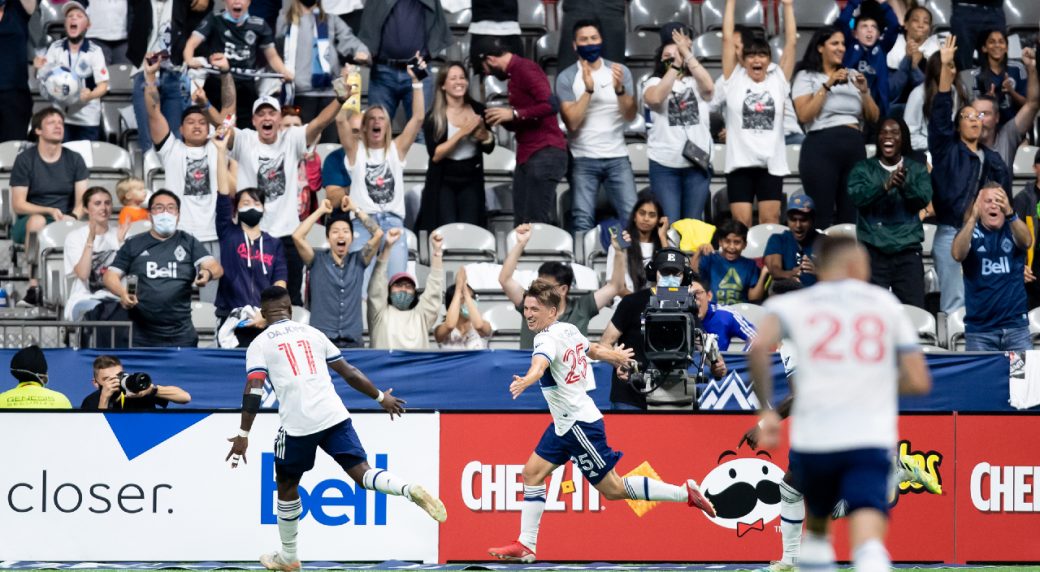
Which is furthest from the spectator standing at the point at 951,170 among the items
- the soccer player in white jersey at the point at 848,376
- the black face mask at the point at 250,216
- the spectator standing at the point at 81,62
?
the soccer player in white jersey at the point at 848,376

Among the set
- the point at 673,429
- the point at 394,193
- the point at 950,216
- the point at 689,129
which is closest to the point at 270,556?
the point at 673,429

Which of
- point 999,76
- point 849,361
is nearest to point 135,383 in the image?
point 849,361

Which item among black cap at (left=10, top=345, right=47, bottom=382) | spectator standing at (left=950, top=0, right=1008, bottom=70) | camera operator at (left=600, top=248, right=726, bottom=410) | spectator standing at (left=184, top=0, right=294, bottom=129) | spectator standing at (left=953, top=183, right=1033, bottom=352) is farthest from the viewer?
spectator standing at (left=950, top=0, right=1008, bottom=70)

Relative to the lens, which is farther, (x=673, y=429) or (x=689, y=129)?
(x=689, y=129)

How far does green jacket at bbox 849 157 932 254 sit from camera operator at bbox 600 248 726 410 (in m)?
3.03

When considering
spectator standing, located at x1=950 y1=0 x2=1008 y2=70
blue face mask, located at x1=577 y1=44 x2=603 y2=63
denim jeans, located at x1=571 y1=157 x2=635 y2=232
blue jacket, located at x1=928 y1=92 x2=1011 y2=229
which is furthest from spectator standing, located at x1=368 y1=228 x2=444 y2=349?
spectator standing, located at x1=950 y1=0 x2=1008 y2=70

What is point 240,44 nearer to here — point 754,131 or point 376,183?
point 376,183

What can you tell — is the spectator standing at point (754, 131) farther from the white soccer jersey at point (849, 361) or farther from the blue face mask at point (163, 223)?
the white soccer jersey at point (849, 361)

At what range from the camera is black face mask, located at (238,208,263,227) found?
14.4 meters

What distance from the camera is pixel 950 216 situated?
15.6m

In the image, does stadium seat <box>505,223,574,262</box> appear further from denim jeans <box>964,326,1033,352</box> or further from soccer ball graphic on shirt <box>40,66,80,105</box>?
soccer ball graphic on shirt <box>40,66,80,105</box>

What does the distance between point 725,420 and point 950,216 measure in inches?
199

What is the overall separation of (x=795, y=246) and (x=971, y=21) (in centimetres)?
475

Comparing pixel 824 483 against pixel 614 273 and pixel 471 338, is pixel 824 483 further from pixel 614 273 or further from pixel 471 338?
pixel 471 338
